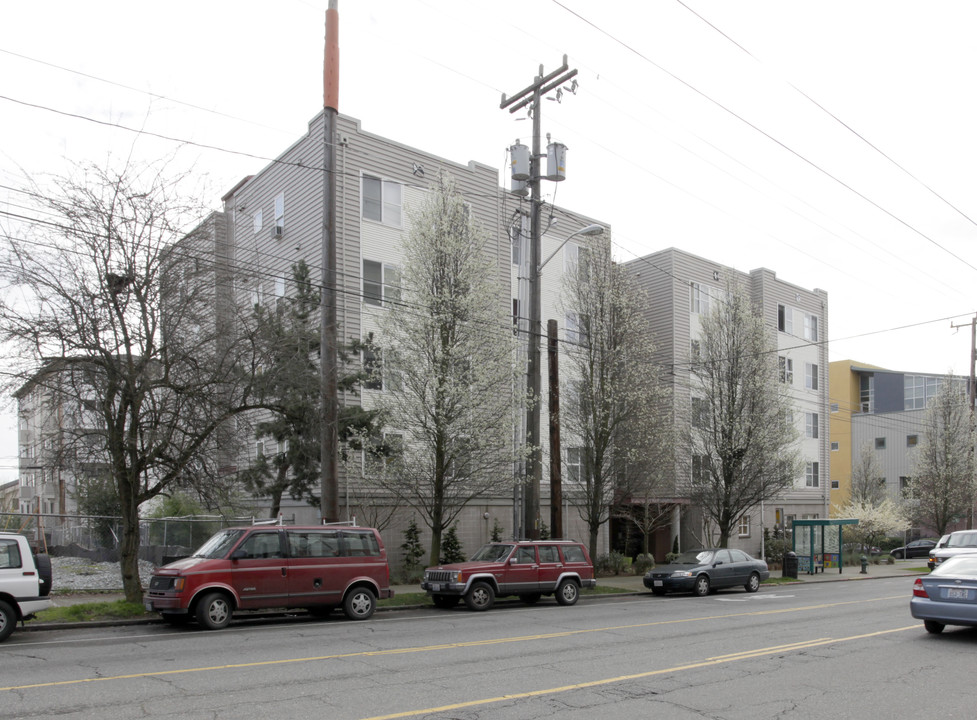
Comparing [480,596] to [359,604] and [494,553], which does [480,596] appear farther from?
[359,604]

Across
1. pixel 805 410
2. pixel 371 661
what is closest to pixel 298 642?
pixel 371 661

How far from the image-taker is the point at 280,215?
27938 mm

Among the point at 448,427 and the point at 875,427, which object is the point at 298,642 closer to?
the point at 448,427

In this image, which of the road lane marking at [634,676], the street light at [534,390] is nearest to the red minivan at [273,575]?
the street light at [534,390]

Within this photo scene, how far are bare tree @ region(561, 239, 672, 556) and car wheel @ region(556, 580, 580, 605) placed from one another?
4.65m

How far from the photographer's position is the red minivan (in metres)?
13.9

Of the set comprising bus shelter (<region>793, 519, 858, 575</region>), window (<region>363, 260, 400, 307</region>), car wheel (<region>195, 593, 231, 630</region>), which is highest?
window (<region>363, 260, 400, 307</region>)

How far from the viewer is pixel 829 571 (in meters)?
34.6

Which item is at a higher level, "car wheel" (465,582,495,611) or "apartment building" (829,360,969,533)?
"apartment building" (829,360,969,533)

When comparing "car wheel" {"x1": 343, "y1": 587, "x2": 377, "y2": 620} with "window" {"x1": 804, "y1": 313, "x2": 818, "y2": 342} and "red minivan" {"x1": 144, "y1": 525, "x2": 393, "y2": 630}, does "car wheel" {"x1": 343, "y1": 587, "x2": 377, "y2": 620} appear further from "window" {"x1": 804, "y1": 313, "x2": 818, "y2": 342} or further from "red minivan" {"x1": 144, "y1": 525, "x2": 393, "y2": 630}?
"window" {"x1": 804, "y1": 313, "x2": 818, "y2": 342}

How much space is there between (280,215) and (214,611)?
1687 cm

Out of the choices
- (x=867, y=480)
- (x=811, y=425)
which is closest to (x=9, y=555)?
(x=811, y=425)

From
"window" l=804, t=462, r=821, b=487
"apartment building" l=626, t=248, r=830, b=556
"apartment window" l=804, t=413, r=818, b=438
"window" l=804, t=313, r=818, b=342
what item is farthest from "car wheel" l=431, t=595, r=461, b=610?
"window" l=804, t=313, r=818, b=342

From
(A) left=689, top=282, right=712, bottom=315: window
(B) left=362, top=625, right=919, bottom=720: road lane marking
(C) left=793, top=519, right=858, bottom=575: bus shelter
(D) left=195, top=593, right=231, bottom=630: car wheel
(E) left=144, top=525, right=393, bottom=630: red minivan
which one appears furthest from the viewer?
(A) left=689, top=282, right=712, bottom=315: window
